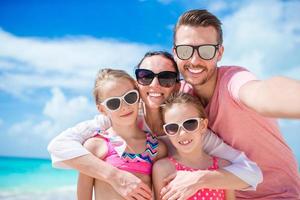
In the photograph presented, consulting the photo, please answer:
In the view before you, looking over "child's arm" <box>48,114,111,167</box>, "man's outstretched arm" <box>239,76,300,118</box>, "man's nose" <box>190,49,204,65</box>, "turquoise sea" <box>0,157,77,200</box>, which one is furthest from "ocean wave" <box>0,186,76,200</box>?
"man's outstretched arm" <box>239,76,300,118</box>

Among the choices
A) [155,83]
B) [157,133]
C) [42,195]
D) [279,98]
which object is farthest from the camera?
[42,195]

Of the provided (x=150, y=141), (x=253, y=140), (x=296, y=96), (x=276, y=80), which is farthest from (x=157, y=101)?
(x=296, y=96)

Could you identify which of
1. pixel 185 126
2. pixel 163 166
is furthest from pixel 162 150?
pixel 185 126

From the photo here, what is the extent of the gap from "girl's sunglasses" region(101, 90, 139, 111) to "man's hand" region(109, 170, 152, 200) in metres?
0.69

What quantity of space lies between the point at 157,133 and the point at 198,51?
1.03 m

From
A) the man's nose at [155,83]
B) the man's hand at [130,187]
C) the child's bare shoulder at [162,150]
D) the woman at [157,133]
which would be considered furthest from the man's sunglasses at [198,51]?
the man's hand at [130,187]

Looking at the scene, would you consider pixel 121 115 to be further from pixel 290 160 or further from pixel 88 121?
pixel 290 160

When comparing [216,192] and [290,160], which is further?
[290,160]

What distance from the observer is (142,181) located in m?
4.15

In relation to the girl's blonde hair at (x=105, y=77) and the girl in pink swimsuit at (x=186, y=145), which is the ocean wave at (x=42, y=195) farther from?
the girl in pink swimsuit at (x=186, y=145)

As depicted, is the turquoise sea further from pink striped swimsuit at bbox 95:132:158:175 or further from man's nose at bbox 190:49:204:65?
man's nose at bbox 190:49:204:65

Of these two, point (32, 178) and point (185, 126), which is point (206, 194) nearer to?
point (185, 126)

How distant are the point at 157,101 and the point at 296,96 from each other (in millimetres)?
2547

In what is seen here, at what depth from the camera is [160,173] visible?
4.10 metres
